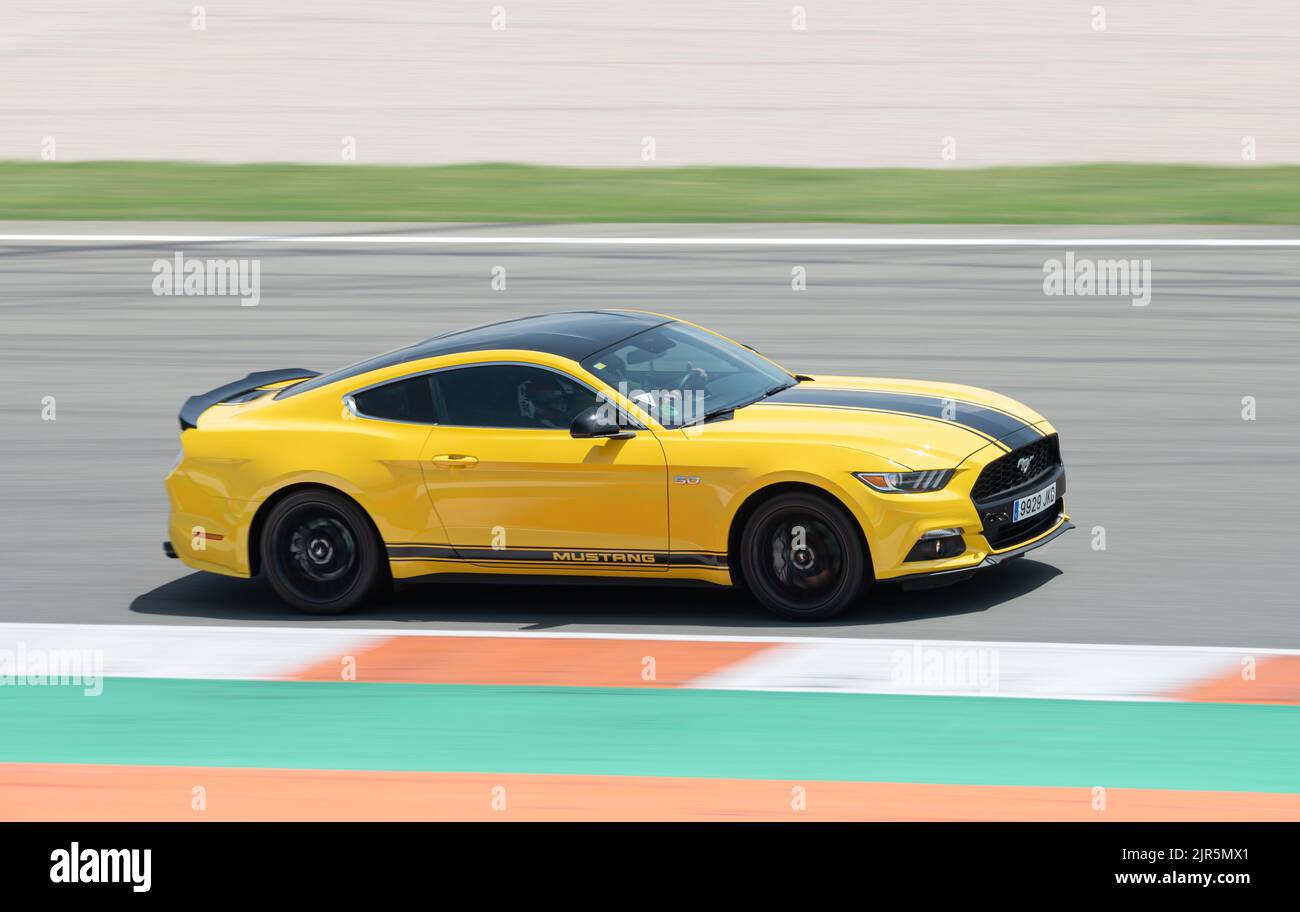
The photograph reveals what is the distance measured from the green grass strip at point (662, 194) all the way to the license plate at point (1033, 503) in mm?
8966

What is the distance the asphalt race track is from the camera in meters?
8.80

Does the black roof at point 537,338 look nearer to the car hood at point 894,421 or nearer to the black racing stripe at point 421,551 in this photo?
the car hood at point 894,421

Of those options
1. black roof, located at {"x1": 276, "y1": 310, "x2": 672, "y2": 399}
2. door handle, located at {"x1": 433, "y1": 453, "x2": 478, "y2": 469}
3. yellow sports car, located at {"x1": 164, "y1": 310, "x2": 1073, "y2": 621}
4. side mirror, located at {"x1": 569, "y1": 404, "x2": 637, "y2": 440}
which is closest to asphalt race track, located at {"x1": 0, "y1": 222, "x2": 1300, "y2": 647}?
yellow sports car, located at {"x1": 164, "y1": 310, "x2": 1073, "y2": 621}

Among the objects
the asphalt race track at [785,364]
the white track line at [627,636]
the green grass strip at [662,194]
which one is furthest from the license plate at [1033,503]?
the green grass strip at [662,194]

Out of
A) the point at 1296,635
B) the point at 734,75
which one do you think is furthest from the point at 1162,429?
the point at 734,75

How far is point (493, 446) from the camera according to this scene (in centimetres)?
865

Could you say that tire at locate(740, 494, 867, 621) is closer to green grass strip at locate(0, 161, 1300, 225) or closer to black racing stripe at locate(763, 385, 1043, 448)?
black racing stripe at locate(763, 385, 1043, 448)

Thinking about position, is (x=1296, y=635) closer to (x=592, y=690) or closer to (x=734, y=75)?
(x=592, y=690)

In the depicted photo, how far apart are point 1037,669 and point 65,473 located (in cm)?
665

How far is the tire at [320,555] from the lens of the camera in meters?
8.86

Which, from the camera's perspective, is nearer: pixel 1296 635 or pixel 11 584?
pixel 1296 635

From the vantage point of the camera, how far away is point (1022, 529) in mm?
8555

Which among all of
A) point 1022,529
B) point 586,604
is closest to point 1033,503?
point 1022,529

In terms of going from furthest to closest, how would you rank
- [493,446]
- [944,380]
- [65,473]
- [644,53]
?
[644,53]
[944,380]
[65,473]
[493,446]
